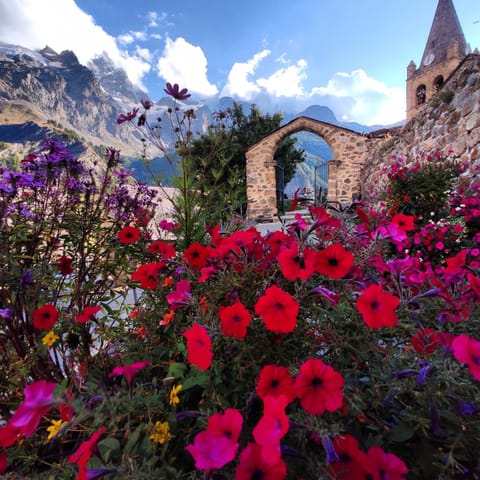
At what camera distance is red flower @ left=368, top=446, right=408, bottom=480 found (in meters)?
0.50

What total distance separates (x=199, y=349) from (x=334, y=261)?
15.7 inches

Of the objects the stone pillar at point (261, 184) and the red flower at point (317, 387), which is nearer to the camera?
the red flower at point (317, 387)

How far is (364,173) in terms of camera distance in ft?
32.3

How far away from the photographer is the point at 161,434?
0.64 meters

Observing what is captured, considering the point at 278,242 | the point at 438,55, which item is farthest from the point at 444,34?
the point at 278,242

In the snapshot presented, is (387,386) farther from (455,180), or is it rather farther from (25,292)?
(455,180)

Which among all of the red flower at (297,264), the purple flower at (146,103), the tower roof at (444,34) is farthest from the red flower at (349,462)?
the tower roof at (444,34)

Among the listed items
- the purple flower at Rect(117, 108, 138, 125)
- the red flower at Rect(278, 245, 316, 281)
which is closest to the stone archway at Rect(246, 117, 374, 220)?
the purple flower at Rect(117, 108, 138, 125)

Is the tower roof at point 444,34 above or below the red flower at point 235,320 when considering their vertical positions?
above

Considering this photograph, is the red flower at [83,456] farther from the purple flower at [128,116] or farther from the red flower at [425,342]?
the purple flower at [128,116]

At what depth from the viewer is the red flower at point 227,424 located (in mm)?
529

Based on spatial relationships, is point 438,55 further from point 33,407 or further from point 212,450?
point 33,407

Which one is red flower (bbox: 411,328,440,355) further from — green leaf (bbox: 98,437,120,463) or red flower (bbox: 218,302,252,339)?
green leaf (bbox: 98,437,120,463)

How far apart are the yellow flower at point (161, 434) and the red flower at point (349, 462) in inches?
13.6
